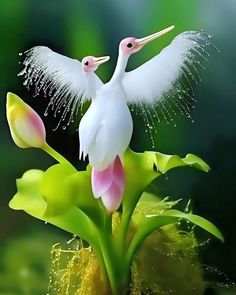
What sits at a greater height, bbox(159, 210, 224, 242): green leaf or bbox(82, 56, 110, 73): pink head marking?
bbox(82, 56, 110, 73): pink head marking

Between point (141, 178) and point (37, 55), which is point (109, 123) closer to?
point (141, 178)

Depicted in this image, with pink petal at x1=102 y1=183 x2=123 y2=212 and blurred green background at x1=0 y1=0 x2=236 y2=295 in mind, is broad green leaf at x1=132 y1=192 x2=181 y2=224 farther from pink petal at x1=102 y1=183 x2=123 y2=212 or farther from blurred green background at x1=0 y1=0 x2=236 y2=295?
pink petal at x1=102 y1=183 x2=123 y2=212

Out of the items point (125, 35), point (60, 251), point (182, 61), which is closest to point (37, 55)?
point (125, 35)

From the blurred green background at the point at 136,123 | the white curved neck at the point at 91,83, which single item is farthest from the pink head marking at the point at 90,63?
the blurred green background at the point at 136,123

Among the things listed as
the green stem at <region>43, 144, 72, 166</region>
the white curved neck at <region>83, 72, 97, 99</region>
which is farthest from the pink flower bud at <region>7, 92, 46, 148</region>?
the white curved neck at <region>83, 72, 97, 99</region>

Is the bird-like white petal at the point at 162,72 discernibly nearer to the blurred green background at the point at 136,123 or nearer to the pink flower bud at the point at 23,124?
the blurred green background at the point at 136,123
